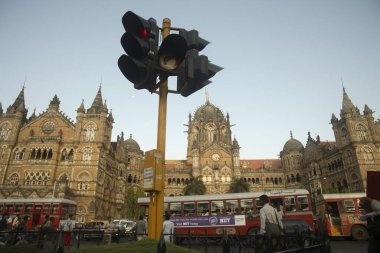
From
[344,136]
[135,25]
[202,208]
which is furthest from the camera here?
[344,136]

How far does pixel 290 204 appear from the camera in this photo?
19500 millimetres

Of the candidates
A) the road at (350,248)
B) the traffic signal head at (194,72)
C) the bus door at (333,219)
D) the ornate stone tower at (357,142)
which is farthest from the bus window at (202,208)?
the ornate stone tower at (357,142)

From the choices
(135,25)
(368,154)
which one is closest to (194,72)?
(135,25)

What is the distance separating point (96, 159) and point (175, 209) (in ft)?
80.7

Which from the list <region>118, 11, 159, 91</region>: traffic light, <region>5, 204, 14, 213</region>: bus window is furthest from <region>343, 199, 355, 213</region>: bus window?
<region>5, 204, 14, 213</region>: bus window

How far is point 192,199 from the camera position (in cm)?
2078

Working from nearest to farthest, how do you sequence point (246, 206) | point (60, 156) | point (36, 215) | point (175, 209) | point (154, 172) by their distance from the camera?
point (154, 172) < point (246, 206) < point (175, 209) < point (36, 215) < point (60, 156)

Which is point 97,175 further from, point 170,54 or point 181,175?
point 170,54

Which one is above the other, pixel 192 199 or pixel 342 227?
pixel 192 199

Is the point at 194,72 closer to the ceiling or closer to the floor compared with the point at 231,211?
closer to the ceiling

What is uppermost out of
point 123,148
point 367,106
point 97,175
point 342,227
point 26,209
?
point 367,106

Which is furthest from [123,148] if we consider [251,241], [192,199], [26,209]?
[251,241]

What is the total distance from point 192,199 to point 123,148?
1578 inches

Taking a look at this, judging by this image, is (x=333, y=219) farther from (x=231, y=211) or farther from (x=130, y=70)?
(x=130, y=70)
